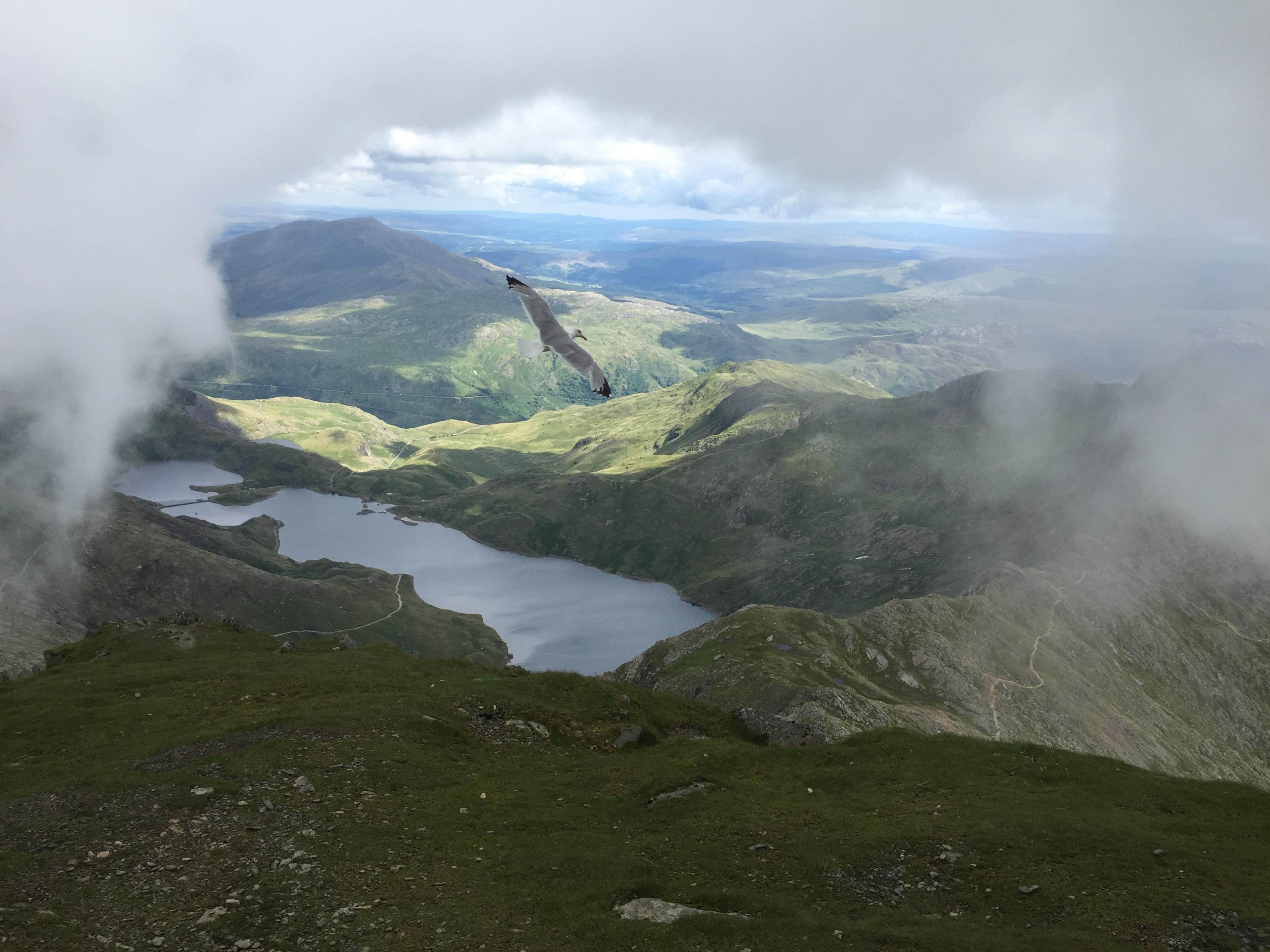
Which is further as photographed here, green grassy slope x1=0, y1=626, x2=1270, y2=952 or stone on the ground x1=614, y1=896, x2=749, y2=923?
stone on the ground x1=614, y1=896, x2=749, y2=923

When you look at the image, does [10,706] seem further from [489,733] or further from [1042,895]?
[1042,895]

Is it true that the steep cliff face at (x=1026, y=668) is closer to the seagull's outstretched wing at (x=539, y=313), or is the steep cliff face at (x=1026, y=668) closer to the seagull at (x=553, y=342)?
the seagull at (x=553, y=342)

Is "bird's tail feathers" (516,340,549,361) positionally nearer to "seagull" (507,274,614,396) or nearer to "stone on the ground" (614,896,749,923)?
"seagull" (507,274,614,396)

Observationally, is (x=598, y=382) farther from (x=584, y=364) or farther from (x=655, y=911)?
(x=655, y=911)

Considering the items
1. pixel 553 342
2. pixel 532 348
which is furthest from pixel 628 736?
pixel 553 342

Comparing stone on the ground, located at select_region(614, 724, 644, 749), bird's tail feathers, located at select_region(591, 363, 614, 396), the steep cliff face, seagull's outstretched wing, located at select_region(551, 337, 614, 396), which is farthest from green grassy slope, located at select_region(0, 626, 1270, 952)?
the steep cliff face

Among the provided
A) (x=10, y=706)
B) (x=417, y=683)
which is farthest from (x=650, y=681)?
(x=10, y=706)
